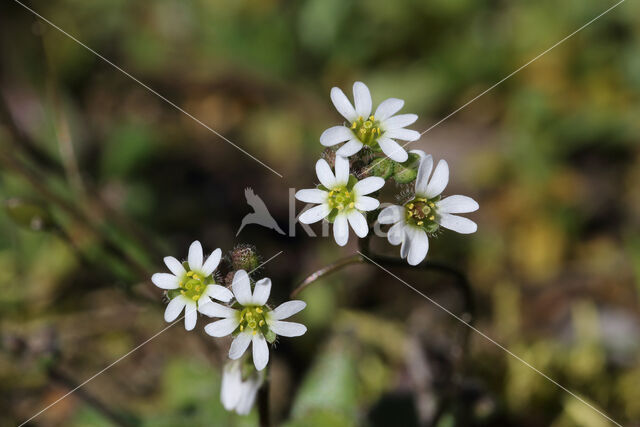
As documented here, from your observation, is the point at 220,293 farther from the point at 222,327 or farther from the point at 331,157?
the point at 331,157

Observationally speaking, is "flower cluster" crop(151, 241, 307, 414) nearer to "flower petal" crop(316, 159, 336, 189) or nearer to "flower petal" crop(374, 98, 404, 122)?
"flower petal" crop(316, 159, 336, 189)

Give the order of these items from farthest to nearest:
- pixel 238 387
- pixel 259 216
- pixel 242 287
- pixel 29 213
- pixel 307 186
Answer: pixel 307 186 → pixel 259 216 → pixel 29 213 → pixel 238 387 → pixel 242 287

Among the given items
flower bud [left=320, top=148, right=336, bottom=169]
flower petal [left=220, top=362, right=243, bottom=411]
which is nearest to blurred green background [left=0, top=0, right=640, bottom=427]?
flower petal [left=220, top=362, right=243, bottom=411]

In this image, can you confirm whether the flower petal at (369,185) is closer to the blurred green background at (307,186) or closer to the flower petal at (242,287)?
the flower petal at (242,287)

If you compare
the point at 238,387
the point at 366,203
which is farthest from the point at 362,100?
the point at 238,387

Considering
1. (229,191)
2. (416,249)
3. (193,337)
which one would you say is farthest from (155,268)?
(416,249)

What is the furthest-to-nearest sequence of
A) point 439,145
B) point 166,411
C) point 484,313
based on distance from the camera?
point 439,145 → point 484,313 → point 166,411

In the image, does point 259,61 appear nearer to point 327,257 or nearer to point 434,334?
point 327,257
